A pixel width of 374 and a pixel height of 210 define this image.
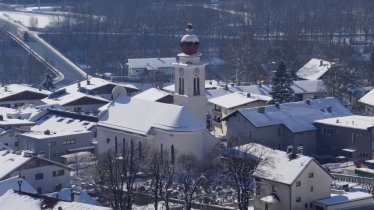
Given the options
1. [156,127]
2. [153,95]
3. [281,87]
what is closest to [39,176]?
[156,127]

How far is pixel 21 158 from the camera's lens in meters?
30.7

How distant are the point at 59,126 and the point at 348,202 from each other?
1535 cm

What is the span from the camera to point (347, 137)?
129 ft

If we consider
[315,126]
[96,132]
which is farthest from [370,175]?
[96,132]

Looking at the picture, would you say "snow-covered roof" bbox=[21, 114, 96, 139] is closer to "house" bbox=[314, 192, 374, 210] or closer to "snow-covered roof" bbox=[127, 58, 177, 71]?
"house" bbox=[314, 192, 374, 210]

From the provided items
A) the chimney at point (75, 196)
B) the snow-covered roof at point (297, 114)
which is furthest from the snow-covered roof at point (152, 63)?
the chimney at point (75, 196)

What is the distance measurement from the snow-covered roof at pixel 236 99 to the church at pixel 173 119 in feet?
18.6

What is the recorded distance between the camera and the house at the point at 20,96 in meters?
49.3

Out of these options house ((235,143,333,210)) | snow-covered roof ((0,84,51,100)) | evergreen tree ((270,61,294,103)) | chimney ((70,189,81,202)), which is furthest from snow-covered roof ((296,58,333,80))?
chimney ((70,189,81,202))

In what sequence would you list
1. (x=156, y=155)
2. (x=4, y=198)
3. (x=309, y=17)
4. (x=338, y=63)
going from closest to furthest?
(x=4, y=198) < (x=156, y=155) < (x=338, y=63) < (x=309, y=17)

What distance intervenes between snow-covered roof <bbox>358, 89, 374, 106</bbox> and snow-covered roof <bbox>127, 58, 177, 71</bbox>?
1918 centimetres

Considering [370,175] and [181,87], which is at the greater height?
[181,87]

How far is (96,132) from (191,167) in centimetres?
892

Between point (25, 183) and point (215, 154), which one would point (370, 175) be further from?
point (25, 183)
